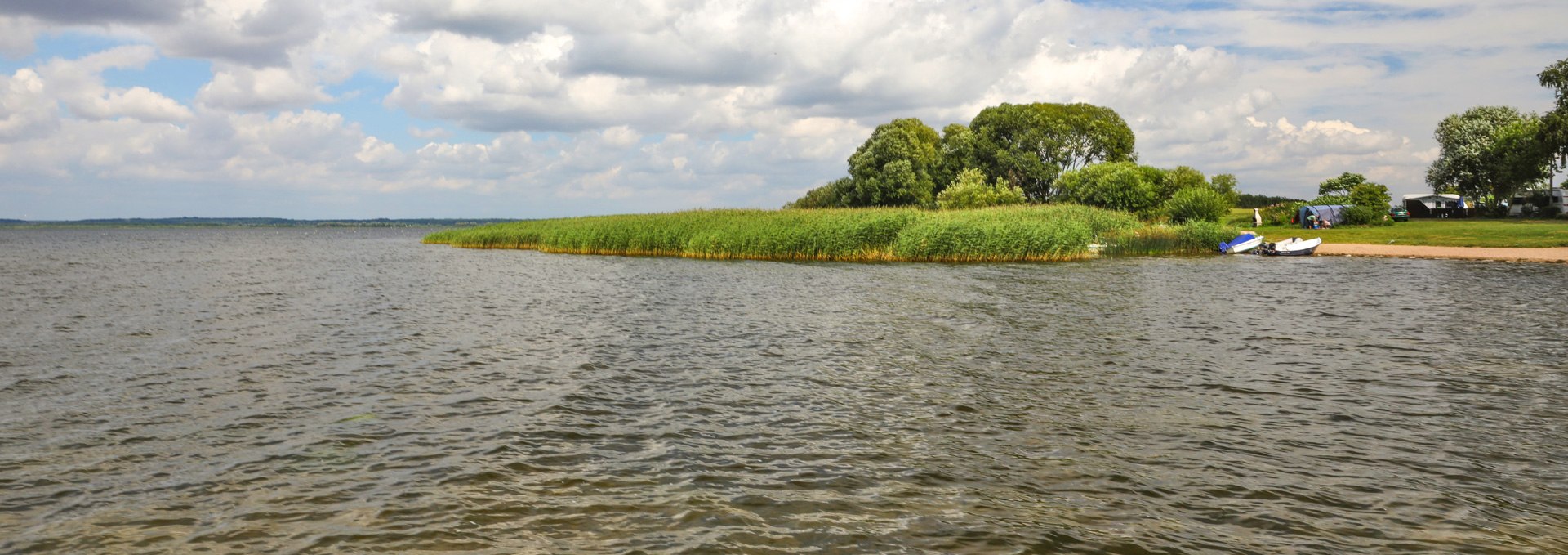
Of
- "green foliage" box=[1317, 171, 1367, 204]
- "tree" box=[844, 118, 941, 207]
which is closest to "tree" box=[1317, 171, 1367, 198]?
"green foliage" box=[1317, 171, 1367, 204]

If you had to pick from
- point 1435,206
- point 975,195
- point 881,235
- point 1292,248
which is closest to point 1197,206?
point 1292,248

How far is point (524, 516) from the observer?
24.7ft

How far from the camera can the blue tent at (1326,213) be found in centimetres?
6019

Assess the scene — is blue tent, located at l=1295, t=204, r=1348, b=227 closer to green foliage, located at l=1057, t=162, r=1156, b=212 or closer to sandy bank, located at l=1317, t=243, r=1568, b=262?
green foliage, located at l=1057, t=162, r=1156, b=212

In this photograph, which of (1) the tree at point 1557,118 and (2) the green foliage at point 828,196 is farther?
(2) the green foliage at point 828,196

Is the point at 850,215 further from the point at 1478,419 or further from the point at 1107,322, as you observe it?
the point at 1478,419

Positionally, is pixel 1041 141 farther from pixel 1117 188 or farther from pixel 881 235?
pixel 881 235

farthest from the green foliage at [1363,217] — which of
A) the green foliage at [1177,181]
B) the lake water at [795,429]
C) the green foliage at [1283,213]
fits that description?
the lake water at [795,429]

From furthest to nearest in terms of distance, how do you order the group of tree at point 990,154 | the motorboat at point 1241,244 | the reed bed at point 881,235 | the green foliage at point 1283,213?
the group of tree at point 990,154
the green foliage at point 1283,213
the motorboat at point 1241,244
the reed bed at point 881,235

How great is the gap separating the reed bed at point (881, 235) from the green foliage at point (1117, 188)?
1274 centimetres

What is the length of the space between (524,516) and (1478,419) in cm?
1104

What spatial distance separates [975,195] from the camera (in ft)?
228

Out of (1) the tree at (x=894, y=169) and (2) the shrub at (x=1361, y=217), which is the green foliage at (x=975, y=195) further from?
(2) the shrub at (x=1361, y=217)

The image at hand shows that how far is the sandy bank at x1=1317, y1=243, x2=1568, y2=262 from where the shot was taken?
128 ft
